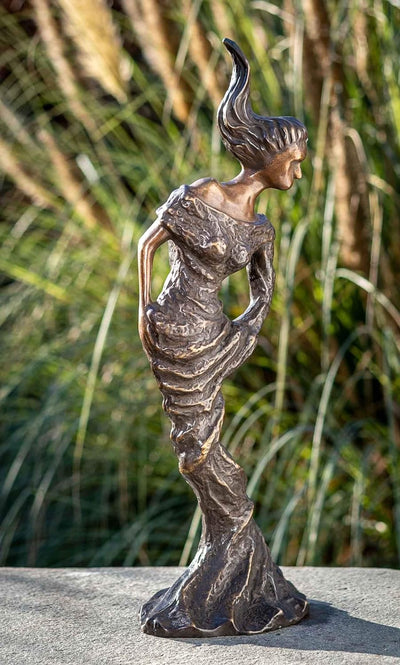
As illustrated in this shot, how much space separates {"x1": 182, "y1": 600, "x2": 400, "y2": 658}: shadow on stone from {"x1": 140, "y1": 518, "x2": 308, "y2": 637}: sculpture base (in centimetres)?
1

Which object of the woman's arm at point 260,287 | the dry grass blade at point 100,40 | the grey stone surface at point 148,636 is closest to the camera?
the grey stone surface at point 148,636

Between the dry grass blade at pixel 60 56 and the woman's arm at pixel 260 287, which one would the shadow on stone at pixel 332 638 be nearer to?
the woman's arm at pixel 260 287

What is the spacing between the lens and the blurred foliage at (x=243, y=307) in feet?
5.57

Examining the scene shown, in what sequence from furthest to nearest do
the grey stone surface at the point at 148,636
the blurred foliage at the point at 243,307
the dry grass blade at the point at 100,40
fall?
the dry grass blade at the point at 100,40, the blurred foliage at the point at 243,307, the grey stone surface at the point at 148,636

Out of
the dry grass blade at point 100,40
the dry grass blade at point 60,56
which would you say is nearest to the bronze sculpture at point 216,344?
the dry grass blade at point 100,40

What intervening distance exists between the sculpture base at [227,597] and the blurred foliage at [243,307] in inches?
17.7

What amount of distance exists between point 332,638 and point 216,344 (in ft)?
1.07

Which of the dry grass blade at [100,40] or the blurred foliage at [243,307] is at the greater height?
the dry grass blade at [100,40]

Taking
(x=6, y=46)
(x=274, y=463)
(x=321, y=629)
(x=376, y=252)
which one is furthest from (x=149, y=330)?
(x=6, y=46)

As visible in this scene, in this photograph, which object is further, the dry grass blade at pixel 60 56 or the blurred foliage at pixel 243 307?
the dry grass blade at pixel 60 56

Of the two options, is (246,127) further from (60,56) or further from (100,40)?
(60,56)

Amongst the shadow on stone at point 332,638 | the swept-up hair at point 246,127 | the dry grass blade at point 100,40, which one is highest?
the dry grass blade at point 100,40

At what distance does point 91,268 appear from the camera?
7.04ft

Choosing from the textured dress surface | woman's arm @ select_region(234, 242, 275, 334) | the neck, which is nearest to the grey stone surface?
the textured dress surface
